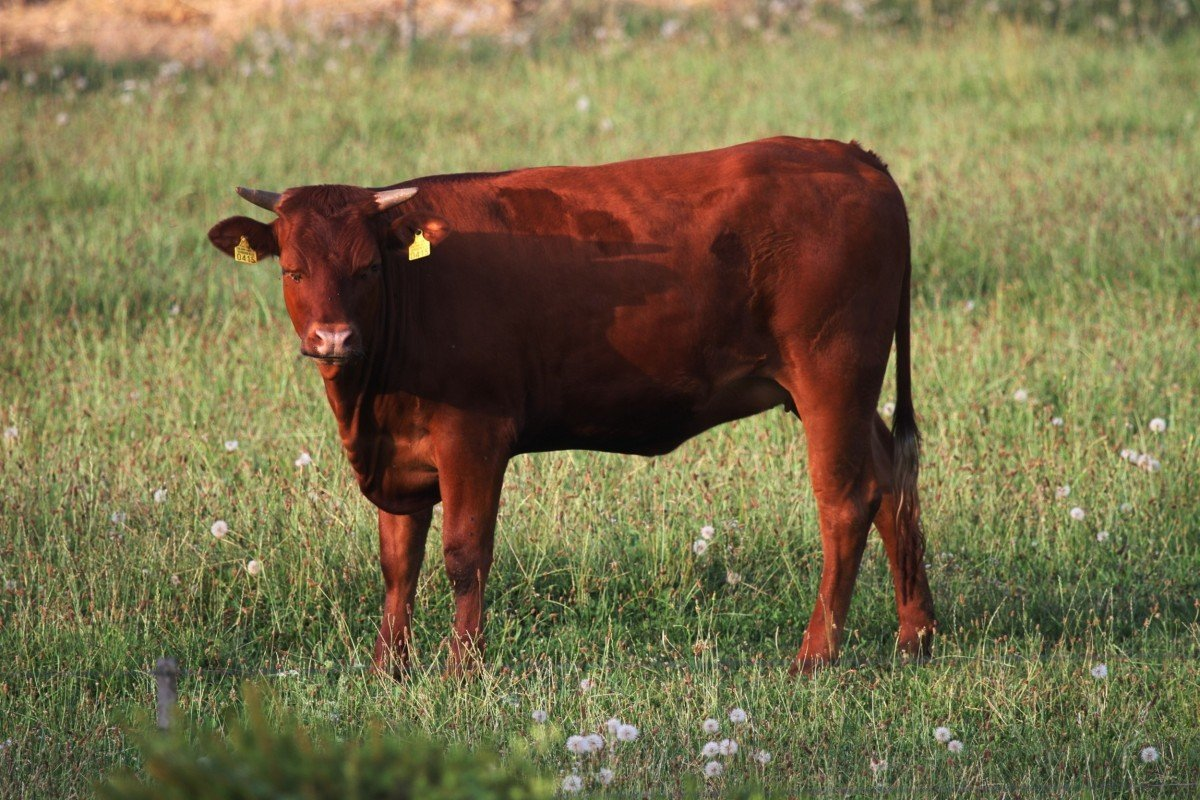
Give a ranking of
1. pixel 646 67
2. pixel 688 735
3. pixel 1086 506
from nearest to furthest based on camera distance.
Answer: pixel 688 735 → pixel 1086 506 → pixel 646 67

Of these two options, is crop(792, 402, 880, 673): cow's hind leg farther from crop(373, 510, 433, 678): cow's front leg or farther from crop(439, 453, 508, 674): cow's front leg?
crop(373, 510, 433, 678): cow's front leg

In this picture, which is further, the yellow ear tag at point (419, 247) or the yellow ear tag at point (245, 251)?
the yellow ear tag at point (245, 251)

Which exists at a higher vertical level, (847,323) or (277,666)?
(847,323)

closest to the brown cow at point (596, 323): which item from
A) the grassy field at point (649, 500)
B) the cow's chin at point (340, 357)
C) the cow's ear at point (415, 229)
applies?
the cow's ear at point (415, 229)

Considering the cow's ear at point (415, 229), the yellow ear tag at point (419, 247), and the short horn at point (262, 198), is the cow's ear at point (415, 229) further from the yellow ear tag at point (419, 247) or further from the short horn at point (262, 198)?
the short horn at point (262, 198)

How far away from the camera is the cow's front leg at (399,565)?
18.2 ft

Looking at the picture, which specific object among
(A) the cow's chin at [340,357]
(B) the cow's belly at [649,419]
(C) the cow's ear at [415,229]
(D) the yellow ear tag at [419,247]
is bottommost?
(B) the cow's belly at [649,419]

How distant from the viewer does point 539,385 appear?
530cm

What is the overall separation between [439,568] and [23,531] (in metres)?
1.58

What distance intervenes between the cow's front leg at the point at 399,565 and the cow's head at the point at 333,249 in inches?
28.6

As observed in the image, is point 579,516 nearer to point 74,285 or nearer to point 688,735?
point 688,735

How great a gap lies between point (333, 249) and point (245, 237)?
39cm

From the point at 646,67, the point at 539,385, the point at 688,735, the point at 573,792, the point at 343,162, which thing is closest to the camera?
the point at 573,792

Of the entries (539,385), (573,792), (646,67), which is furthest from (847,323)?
(646,67)
